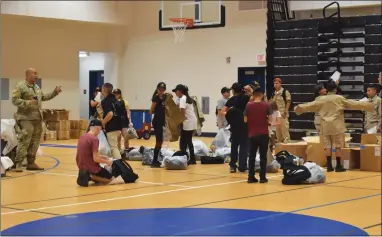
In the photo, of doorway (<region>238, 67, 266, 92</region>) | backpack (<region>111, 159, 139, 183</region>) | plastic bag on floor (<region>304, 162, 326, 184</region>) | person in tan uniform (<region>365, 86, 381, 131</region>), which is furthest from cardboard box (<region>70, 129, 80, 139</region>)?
plastic bag on floor (<region>304, 162, 326, 184</region>)

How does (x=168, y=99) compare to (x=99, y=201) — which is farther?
(x=168, y=99)

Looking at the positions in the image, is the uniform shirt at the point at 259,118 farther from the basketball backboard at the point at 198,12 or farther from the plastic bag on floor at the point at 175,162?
the basketball backboard at the point at 198,12

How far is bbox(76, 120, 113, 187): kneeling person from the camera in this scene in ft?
33.2

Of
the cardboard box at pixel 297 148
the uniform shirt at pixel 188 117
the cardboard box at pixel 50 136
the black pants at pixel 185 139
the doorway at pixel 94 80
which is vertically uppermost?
the doorway at pixel 94 80

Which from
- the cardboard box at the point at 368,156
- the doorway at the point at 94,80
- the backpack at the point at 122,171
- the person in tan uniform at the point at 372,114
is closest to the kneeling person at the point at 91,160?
the backpack at the point at 122,171

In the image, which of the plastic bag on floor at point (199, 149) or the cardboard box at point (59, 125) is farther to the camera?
the cardboard box at point (59, 125)

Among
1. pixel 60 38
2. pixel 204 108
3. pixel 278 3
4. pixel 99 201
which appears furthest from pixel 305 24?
pixel 99 201

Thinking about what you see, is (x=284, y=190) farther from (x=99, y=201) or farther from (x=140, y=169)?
(x=140, y=169)

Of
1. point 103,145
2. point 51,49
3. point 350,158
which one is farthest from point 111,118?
point 51,49

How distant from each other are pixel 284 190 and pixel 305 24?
12.7 m

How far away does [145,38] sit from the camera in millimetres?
27172

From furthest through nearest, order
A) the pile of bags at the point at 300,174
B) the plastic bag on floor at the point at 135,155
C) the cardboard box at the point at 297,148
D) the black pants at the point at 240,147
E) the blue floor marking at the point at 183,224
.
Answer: the plastic bag on floor at the point at 135,155 → the cardboard box at the point at 297,148 → the black pants at the point at 240,147 → the pile of bags at the point at 300,174 → the blue floor marking at the point at 183,224

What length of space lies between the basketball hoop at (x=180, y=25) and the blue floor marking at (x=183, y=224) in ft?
56.7

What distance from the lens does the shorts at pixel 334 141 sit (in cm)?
1247
